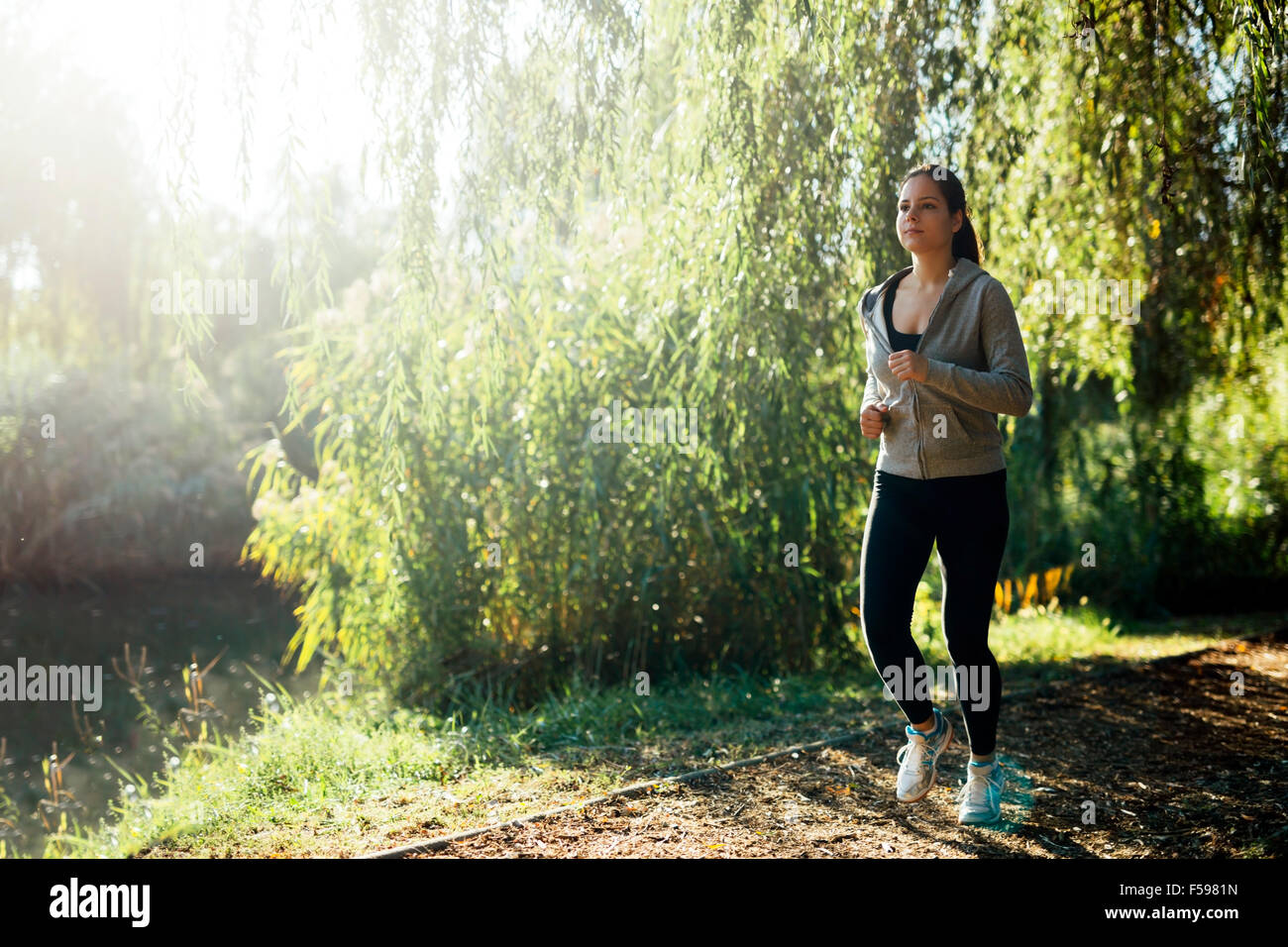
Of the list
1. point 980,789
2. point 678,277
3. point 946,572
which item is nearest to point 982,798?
point 980,789

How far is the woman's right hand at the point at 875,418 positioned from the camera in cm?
252

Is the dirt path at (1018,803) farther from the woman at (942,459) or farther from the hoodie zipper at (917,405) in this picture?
the hoodie zipper at (917,405)

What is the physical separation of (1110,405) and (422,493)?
5532 mm

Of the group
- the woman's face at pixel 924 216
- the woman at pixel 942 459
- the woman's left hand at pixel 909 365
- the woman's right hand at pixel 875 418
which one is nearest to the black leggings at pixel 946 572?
the woman at pixel 942 459

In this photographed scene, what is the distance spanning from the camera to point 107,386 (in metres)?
12.0

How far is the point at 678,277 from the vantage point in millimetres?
3996

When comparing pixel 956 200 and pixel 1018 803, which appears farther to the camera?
pixel 1018 803

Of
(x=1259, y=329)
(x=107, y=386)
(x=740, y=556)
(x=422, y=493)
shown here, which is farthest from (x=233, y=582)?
(x=1259, y=329)

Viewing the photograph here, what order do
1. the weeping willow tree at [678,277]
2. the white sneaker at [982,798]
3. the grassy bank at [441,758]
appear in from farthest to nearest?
the weeping willow tree at [678,277]
the grassy bank at [441,758]
the white sneaker at [982,798]

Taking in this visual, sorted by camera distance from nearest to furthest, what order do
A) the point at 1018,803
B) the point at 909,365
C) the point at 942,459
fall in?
the point at 909,365
the point at 942,459
the point at 1018,803

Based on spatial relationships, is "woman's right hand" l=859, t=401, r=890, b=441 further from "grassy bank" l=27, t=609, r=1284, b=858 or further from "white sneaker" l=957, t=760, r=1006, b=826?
"grassy bank" l=27, t=609, r=1284, b=858

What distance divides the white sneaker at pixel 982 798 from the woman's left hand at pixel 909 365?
1.07 m

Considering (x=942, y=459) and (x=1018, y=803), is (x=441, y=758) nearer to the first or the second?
(x=1018, y=803)

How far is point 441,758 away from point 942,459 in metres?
2.21
